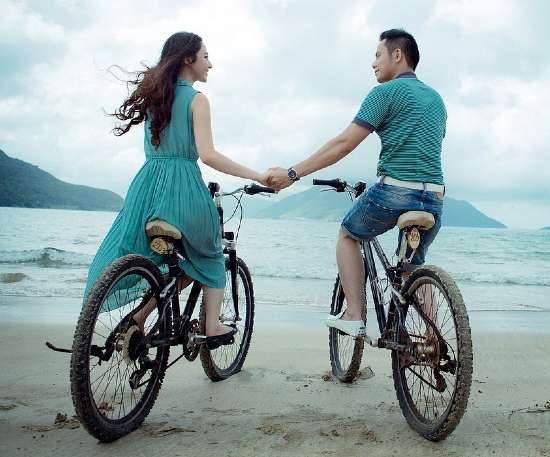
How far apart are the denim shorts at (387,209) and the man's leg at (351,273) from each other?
12 centimetres

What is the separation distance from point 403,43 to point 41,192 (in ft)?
512

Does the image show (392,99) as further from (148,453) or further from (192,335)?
(148,453)

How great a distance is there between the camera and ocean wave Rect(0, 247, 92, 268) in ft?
53.2

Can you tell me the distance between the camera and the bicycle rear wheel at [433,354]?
8.66ft

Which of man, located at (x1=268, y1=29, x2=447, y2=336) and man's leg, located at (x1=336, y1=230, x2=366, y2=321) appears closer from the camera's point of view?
man, located at (x1=268, y1=29, x2=447, y2=336)

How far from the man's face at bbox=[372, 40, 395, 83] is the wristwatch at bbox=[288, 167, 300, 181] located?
0.73 metres

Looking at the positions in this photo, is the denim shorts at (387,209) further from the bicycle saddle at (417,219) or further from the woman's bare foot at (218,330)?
the woman's bare foot at (218,330)

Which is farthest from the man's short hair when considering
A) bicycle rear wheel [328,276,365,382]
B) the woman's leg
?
the woman's leg

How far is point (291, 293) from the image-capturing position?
35.7 feet

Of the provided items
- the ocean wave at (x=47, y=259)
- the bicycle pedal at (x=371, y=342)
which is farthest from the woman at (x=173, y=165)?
the ocean wave at (x=47, y=259)

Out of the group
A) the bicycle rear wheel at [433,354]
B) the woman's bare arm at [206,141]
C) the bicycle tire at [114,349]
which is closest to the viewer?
the bicycle tire at [114,349]

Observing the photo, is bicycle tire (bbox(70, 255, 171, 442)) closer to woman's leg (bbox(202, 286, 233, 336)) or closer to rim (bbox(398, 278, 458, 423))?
woman's leg (bbox(202, 286, 233, 336))

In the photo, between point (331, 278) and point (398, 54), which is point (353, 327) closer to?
point (398, 54)

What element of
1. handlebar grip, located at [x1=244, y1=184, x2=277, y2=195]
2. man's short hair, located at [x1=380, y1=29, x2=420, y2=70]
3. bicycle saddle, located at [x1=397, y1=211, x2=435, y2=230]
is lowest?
bicycle saddle, located at [x1=397, y1=211, x2=435, y2=230]
